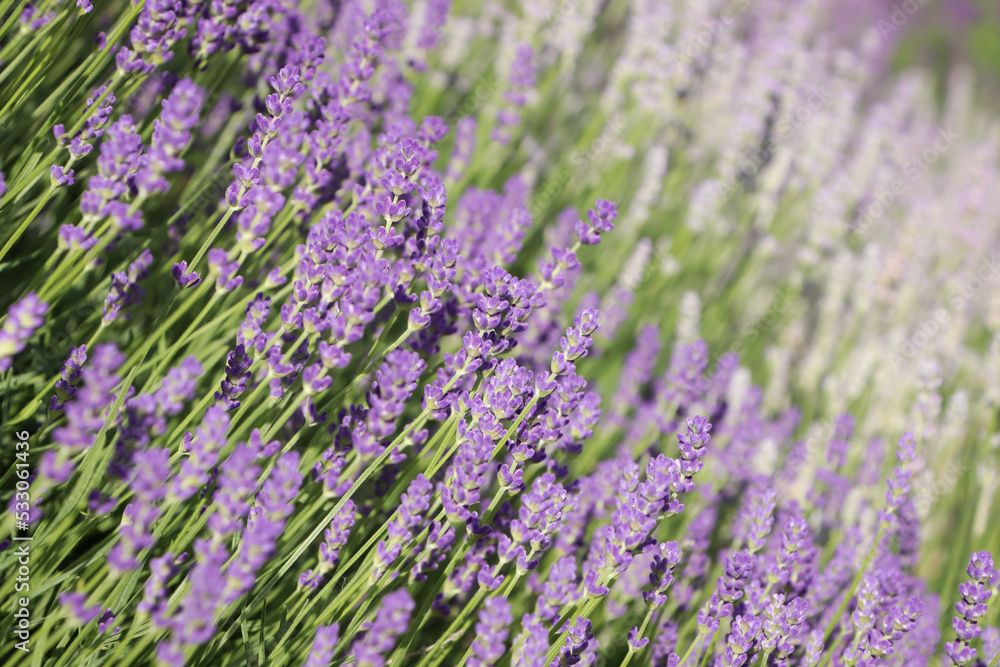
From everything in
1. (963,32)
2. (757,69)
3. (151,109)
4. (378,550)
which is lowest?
(963,32)

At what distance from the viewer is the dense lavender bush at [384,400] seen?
3.89ft

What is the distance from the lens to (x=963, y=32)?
11.1 meters

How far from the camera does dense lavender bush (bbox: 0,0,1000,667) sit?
1185 mm

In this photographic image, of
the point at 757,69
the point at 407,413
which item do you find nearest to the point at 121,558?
the point at 407,413

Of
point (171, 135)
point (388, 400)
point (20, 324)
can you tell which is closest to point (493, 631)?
point (388, 400)

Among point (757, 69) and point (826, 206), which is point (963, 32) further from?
point (826, 206)

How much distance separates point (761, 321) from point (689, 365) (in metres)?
1.79

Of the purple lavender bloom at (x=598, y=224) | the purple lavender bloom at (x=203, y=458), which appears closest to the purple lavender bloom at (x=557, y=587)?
the purple lavender bloom at (x=203, y=458)

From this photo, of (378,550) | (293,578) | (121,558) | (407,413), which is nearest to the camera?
(121,558)

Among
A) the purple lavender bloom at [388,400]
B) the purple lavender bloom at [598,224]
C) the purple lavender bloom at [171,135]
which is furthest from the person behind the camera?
the purple lavender bloom at [598,224]

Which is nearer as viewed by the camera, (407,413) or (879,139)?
(407,413)

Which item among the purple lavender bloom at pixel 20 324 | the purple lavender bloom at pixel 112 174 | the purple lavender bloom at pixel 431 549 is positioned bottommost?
the purple lavender bloom at pixel 431 549

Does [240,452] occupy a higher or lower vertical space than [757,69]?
higher

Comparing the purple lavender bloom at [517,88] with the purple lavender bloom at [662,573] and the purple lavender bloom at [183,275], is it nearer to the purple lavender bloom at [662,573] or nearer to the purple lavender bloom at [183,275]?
the purple lavender bloom at [183,275]
